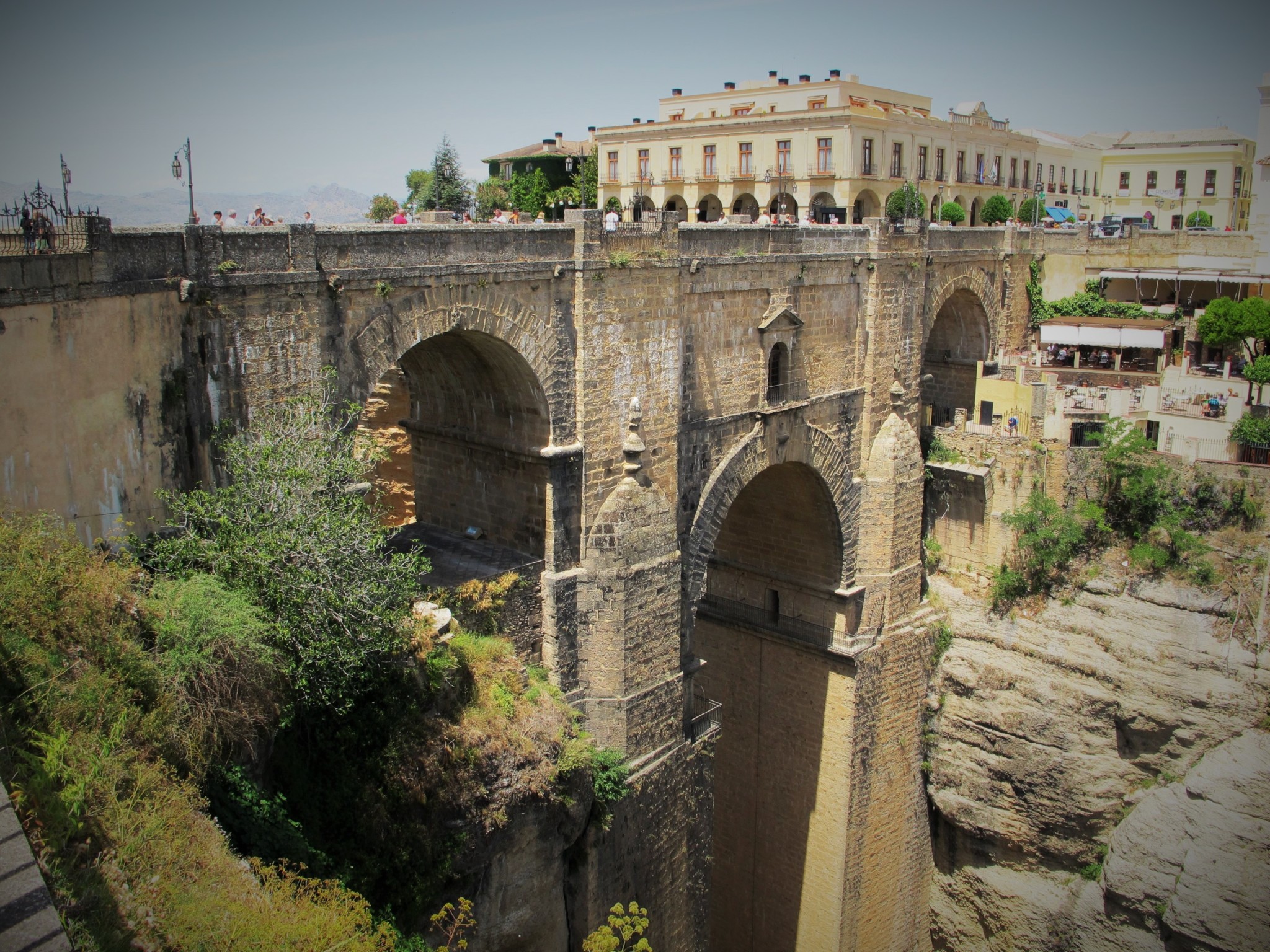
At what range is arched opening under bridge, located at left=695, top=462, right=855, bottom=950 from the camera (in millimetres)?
21328

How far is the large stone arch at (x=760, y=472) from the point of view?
55.7ft

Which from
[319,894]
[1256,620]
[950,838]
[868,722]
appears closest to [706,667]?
[868,722]

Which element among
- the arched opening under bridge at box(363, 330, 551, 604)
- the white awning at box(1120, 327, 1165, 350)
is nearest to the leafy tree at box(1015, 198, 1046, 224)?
the white awning at box(1120, 327, 1165, 350)

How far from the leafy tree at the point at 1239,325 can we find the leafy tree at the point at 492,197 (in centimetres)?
2507

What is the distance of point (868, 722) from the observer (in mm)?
21719

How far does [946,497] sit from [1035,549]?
2.33m

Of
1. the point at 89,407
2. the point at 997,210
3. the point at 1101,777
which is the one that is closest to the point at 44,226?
the point at 89,407

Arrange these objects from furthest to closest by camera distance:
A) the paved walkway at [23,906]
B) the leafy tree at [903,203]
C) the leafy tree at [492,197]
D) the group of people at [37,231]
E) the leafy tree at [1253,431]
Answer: the leafy tree at [492,197] < the leafy tree at [903,203] < the leafy tree at [1253,431] < the group of people at [37,231] < the paved walkway at [23,906]

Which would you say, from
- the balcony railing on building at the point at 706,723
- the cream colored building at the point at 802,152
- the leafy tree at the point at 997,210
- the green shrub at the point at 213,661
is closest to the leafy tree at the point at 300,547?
the green shrub at the point at 213,661

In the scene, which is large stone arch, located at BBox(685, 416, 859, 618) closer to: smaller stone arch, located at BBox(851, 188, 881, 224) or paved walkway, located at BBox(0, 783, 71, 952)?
paved walkway, located at BBox(0, 783, 71, 952)

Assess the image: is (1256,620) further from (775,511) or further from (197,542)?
(197,542)

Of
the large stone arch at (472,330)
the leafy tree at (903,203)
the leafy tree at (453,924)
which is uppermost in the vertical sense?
the leafy tree at (903,203)

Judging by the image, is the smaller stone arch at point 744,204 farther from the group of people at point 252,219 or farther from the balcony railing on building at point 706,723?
the balcony railing on building at point 706,723

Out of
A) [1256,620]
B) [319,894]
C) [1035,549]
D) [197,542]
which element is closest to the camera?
[319,894]
